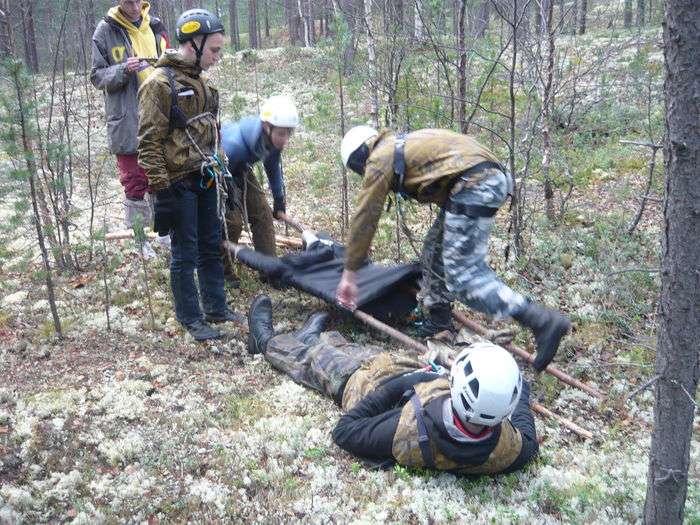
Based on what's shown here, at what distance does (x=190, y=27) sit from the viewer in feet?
16.9

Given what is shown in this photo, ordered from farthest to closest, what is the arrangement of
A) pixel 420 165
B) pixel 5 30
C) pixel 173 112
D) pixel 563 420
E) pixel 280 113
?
pixel 280 113 < pixel 173 112 < pixel 5 30 < pixel 420 165 < pixel 563 420

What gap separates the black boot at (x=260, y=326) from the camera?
580 cm

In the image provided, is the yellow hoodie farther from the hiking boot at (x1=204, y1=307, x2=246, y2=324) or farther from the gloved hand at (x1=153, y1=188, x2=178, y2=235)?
the hiking boot at (x1=204, y1=307, x2=246, y2=324)

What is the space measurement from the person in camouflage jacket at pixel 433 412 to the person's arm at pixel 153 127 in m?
2.16

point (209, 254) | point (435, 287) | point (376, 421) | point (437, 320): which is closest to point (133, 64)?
point (209, 254)

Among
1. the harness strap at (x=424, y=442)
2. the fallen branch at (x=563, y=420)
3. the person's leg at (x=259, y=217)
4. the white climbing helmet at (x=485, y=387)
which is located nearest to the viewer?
the white climbing helmet at (x=485, y=387)

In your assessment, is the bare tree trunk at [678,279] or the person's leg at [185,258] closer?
the bare tree trunk at [678,279]

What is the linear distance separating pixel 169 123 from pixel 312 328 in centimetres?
225

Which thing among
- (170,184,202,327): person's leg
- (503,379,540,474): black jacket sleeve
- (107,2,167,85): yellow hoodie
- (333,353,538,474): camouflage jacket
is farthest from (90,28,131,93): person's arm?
(503,379,540,474): black jacket sleeve

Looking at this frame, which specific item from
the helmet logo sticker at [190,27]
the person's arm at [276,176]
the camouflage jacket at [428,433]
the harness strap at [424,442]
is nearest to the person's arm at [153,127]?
the helmet logo sticker at [190,27]

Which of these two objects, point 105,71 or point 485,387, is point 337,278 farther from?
point 105,71

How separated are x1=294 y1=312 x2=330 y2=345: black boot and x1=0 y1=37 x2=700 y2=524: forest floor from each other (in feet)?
1.07

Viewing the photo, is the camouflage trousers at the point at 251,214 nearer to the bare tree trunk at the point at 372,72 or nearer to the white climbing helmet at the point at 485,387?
the bare tree trunk at the point at 372,72

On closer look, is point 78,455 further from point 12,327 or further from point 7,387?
point 12,327
